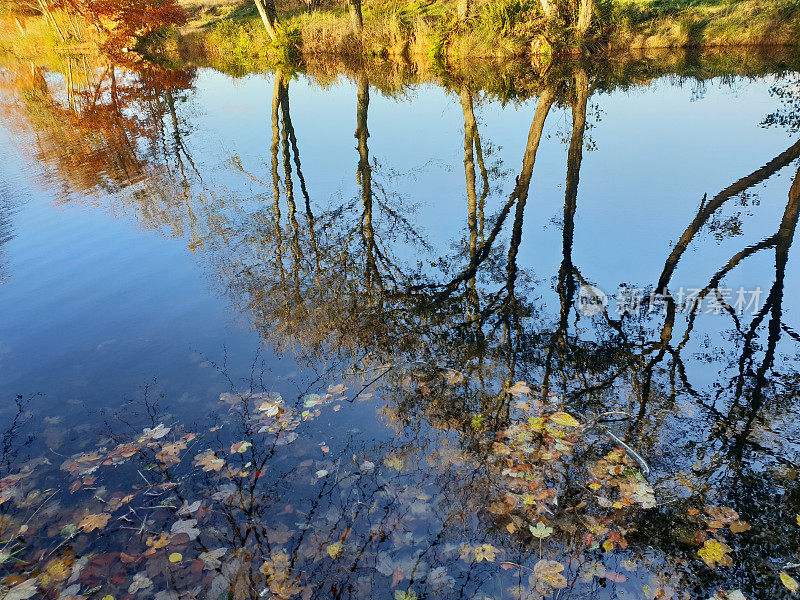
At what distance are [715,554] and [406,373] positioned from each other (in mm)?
2775

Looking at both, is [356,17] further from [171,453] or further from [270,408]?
[171,453]

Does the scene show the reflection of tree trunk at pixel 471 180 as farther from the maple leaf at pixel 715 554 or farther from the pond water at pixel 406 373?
the maple leaf at pixel 715 554

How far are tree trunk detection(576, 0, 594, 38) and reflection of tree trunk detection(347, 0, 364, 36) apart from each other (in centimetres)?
839

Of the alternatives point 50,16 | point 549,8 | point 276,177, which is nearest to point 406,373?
point 276,177

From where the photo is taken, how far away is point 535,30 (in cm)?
1772

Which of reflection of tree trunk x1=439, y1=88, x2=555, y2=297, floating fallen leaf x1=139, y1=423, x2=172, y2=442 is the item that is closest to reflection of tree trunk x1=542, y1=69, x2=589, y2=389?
reflection of tree trunk x1=439, y1=88, x2=555, y2=297

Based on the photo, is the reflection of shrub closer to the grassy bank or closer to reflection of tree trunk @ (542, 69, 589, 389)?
the grassy bank

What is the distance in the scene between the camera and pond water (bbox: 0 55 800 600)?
340 cm

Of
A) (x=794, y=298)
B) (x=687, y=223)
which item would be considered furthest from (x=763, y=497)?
(x=687, y=223)

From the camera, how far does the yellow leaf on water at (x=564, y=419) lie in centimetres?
433

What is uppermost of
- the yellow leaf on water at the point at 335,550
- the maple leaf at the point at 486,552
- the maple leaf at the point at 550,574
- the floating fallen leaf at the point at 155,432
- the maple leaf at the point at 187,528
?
the floating fallen leaf at the point at 155,432

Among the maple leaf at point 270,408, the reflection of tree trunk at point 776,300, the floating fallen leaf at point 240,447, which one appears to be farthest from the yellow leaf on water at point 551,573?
the maple leaf at point 270,408

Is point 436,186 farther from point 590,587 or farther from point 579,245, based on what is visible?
point 590,587

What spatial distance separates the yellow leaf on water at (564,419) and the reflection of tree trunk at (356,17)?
2017cm
